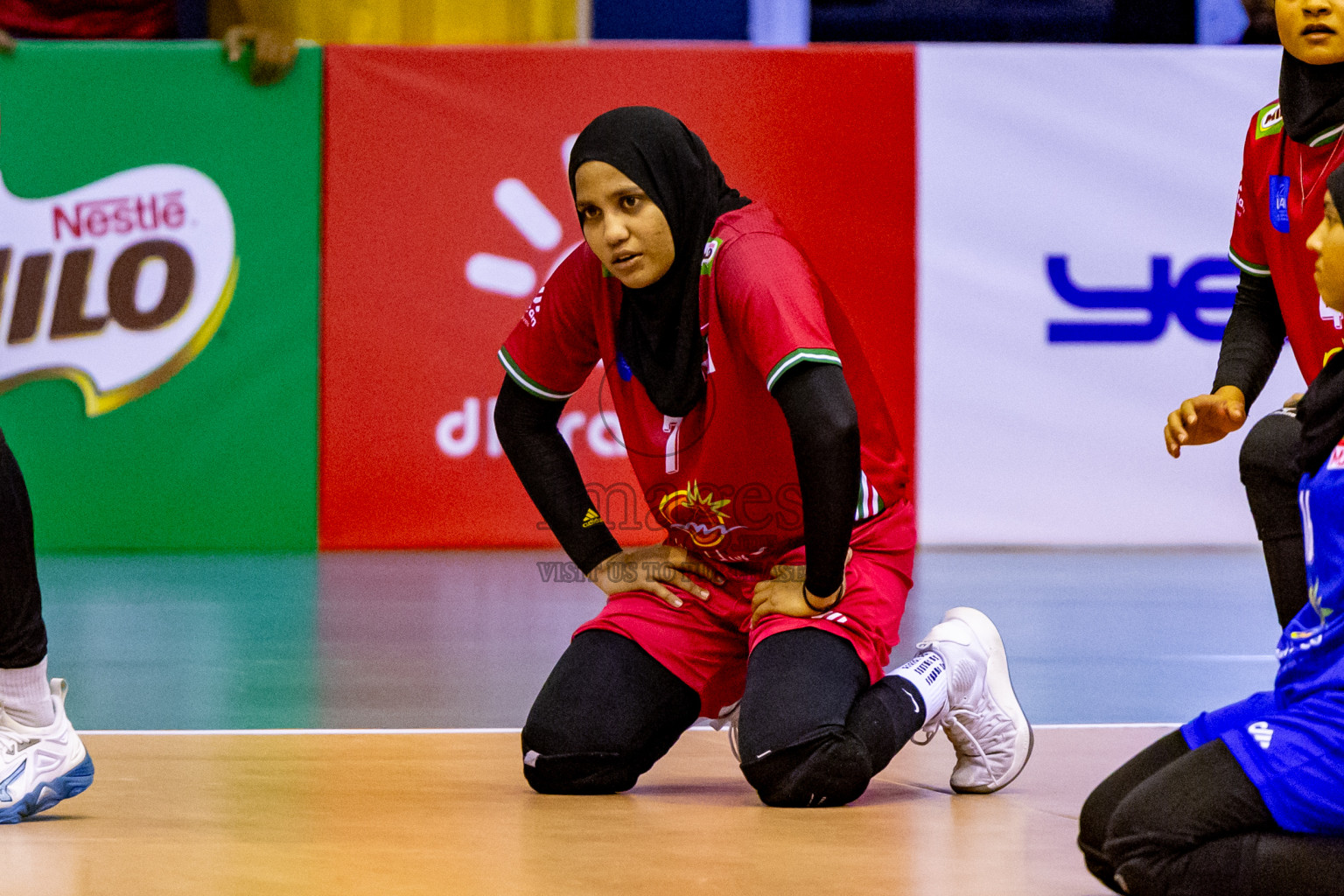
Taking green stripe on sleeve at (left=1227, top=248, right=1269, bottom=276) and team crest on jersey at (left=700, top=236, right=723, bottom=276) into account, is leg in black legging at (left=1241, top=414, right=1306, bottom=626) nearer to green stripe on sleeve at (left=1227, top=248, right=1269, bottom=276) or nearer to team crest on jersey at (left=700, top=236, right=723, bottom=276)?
green stripe on sleeve at (left=1227, top=248, right=1269, bottom=276)

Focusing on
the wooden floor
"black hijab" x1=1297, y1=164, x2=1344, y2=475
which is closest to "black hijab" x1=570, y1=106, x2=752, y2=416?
the wooden floor

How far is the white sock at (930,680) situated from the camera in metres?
2.57

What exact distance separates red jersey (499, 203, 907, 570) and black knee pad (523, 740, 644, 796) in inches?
16.9

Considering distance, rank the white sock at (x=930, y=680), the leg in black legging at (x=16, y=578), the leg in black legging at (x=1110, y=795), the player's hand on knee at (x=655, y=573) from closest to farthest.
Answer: the leg in black legging at (x=1110, y=795) < the leg in black legging at (x=16, y=578) < the white sock at (x=930, y=680) < the player's hand on knee at (x=655, y=573)

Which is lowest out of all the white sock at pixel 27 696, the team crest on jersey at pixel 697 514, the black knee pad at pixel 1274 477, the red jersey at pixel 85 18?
the white sock at pixel 27 696

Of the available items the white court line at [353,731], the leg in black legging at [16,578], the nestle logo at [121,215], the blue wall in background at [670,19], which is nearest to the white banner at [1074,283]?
the blue wall in background at [670,19]

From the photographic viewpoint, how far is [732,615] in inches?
110

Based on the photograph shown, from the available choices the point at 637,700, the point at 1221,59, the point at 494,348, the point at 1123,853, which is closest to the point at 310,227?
the point at 494,348

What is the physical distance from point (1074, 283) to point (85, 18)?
4.25 meters

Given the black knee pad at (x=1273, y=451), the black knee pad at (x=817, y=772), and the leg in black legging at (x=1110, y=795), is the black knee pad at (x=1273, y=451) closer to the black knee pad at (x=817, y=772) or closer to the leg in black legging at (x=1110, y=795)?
the leg in black legging at (x=1110, y=795)

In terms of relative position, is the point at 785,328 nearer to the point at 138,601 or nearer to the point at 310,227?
the point at 138,601

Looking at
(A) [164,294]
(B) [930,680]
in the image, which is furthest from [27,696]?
(A) [164,294]

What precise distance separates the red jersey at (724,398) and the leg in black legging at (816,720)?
0.25 m

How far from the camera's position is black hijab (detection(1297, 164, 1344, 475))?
1.75 metres
